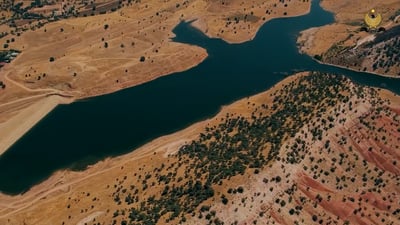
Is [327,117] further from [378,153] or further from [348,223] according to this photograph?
[348,223]

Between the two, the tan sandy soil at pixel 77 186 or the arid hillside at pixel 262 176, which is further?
the tan sandy soil at pixel 77 186

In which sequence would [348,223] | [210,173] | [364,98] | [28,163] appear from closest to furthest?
[348,223]
[210,173]
[364,98]
[28,163]

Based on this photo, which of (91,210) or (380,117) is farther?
(380,117)

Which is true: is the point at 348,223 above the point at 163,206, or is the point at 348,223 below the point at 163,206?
below

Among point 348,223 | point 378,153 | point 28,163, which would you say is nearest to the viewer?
point 348,223

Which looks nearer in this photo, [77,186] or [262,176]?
[262,176]

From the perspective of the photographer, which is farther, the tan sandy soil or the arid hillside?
the tan sandy soil

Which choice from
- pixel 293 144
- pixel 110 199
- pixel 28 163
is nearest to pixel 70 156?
pixel 28 163

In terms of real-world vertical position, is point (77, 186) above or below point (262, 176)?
below
